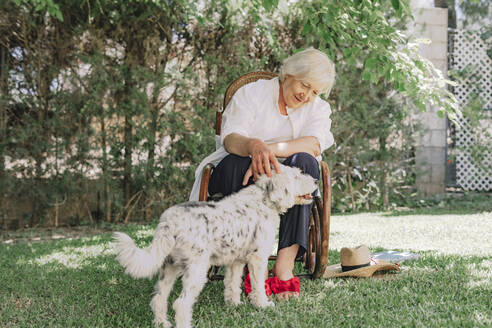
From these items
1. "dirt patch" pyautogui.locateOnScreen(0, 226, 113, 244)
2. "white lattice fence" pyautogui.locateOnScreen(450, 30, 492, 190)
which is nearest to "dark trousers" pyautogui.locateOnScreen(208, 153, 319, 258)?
"dirt patch" pyautogui.locateOnScreen(0, 226, 113, 244)

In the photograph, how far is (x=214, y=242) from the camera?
6.88 ft

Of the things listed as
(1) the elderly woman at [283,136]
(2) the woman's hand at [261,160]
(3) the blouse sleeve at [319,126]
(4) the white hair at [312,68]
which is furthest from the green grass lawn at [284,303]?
(4) the white hair at [312,68]

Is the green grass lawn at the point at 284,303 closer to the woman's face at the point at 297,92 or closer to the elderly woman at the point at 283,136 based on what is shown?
the elderly woman at the point at 283,136

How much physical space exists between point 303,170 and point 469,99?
6750 mm

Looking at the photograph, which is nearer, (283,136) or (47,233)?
(283,136)

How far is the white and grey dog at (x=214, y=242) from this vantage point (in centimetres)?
197

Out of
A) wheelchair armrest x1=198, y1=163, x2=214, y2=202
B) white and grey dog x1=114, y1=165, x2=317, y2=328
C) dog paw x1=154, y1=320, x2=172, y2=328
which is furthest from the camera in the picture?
wheelchair armrest x1=198, y1=163, x2=214, y2=202

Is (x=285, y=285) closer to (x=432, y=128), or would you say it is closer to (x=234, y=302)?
(x=234, y=302)

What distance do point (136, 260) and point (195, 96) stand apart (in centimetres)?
451

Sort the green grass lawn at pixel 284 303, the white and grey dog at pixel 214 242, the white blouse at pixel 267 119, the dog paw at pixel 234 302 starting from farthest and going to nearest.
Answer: the white blouse at pixel 267 119, the dog paw at pixel 234 302, the green grass lawn at pixel 284 303, the white and grey dog at pixel 214 242

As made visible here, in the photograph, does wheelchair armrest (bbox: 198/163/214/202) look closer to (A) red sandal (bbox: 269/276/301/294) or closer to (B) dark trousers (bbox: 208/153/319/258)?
(B) dark trousers (bbox: 208/153/319/258)

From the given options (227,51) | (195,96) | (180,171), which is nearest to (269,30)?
(227,51)

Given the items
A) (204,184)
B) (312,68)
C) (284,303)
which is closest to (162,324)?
(284,303)

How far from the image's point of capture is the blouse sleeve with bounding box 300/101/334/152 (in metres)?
2.94
